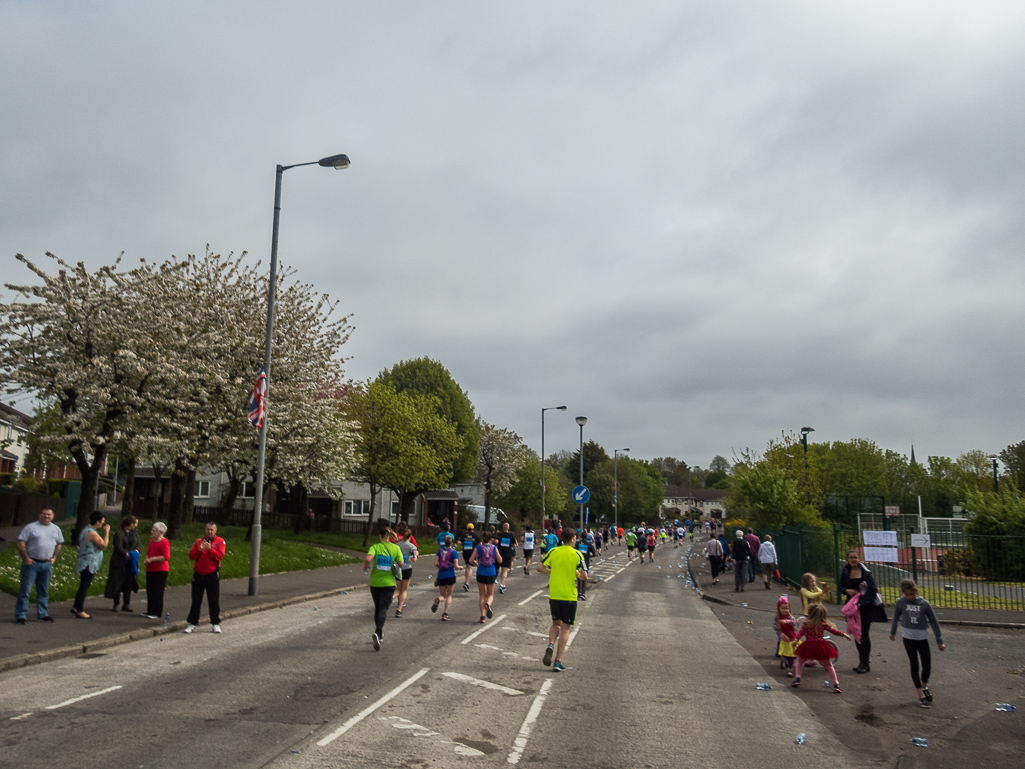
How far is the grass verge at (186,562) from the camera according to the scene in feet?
51.0

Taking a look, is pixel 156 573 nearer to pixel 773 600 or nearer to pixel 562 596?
pixel 562 596

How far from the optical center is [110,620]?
42.3ft

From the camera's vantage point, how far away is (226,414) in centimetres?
2673

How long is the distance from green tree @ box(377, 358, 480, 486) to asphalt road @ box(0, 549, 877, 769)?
41.6 m

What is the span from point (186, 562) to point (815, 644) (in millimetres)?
15949

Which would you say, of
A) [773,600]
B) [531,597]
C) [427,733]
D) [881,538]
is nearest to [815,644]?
[427,733]

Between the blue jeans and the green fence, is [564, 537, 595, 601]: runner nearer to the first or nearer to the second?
the green fence

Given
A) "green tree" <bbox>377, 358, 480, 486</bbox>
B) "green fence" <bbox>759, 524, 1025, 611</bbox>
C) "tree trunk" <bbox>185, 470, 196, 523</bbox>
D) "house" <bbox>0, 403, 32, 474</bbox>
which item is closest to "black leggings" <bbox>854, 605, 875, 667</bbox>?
"green fence" <bbox>759, 524, 1025, 611</bbox>

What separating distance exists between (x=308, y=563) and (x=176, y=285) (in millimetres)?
10677

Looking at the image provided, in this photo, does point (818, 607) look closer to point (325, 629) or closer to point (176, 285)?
point (325, 629)

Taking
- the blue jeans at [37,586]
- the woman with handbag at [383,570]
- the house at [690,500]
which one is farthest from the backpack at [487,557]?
the house at [690,500]

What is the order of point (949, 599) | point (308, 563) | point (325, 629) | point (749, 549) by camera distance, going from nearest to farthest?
point (325, 629) < point (949, 599) < point (749, 549) < point (308, 563)

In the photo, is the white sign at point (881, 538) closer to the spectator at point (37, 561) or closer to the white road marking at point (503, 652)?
the white road marking at point (503, 652)

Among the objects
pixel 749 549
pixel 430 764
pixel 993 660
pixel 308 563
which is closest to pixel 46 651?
pixel 430 764
